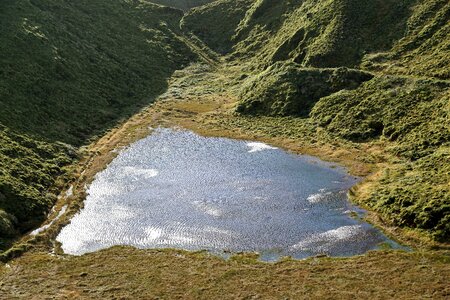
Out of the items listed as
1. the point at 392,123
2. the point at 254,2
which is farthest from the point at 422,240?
the point at 254,2

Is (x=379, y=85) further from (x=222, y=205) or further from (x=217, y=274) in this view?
(x=217, y=274)

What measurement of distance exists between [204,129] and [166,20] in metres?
71.1

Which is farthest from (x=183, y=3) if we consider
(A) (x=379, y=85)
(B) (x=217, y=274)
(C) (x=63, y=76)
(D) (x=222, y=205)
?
(B) (x=217, y=274)

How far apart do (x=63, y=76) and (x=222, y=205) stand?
186ft

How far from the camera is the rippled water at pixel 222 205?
183 ft

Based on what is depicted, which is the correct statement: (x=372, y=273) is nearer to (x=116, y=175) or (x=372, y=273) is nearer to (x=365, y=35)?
(x=116, y=175)

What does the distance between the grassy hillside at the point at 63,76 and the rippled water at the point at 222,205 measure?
765 centimetres

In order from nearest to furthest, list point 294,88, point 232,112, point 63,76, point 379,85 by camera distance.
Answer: point 379,85 < point 294,88 < point 232,112 < point 63,76

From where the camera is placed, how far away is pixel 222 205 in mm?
64125

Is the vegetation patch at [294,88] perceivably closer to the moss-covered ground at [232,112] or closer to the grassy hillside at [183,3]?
the moss-covered ground at [232,112]

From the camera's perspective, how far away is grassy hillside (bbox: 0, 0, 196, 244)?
69.2 m

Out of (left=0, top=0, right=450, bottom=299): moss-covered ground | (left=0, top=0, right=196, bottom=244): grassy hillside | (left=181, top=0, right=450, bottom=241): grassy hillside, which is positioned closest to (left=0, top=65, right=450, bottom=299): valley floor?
(left=0, top=0, right=450, bottom=299): moss-covered ground

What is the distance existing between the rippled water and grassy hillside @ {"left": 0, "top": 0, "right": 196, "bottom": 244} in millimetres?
7651

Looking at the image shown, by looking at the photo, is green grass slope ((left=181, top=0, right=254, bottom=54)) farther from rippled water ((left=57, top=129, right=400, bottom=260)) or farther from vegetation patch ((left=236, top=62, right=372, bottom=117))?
rippled water ((left=57, top=129, right=400, bottom=260))
